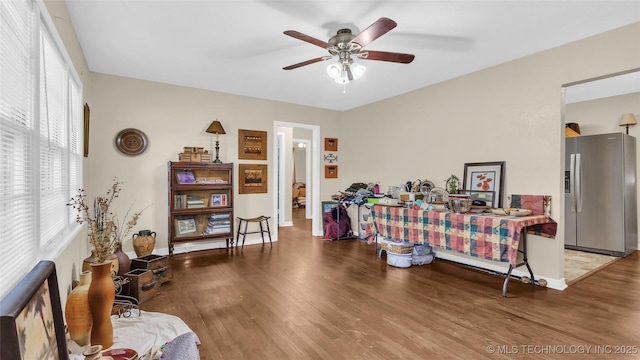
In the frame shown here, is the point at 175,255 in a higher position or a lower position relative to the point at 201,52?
lower

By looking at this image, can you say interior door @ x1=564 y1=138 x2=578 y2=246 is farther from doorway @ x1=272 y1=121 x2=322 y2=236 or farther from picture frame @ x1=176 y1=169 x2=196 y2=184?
picture frame @ x1=176 y1=169 x2=196 y2=184

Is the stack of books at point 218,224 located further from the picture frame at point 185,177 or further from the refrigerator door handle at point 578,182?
the refrigerator door handle at point 578,182

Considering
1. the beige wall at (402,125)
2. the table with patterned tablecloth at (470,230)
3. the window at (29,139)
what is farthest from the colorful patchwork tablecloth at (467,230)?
the window at (29,139)

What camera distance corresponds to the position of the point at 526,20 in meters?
2.72

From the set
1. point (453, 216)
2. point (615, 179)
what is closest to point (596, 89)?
point (615, 179)

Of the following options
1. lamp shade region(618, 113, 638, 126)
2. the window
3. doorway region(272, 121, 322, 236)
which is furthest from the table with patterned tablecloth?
the window

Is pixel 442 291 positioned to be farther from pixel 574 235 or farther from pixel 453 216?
pixel 574 235

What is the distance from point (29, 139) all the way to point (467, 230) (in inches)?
146

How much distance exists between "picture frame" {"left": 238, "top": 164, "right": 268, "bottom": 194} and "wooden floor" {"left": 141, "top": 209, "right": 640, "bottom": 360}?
1.50m

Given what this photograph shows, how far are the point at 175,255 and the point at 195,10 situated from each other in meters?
3.50

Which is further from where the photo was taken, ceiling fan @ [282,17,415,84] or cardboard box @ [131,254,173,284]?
cardboard box @ [131,254,173,284]

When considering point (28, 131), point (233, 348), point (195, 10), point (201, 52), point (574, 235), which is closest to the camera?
point (28, 131)

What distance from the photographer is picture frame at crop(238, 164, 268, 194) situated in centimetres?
524

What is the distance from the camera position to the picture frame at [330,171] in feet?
20.6
